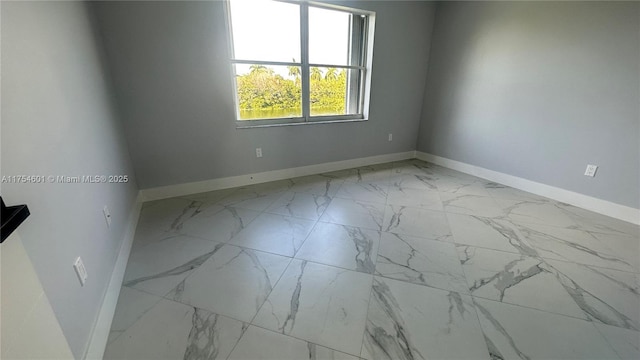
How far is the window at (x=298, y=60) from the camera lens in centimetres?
269

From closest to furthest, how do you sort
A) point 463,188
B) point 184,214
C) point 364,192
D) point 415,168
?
1. point 184,214
2. point 364,192
3. point 463,188
4. point 415,168

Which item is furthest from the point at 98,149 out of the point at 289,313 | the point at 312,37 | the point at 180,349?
the point at 312,37

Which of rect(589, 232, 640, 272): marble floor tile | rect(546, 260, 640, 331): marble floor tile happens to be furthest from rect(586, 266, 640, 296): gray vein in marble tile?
rect(589, 232, 640, 272): marble floor tile

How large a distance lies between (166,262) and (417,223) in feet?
6.57

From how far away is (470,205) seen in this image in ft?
8.56

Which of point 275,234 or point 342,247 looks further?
point 275,234

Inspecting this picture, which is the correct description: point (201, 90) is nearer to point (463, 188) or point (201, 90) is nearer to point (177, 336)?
point (177, 336)

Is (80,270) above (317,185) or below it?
above

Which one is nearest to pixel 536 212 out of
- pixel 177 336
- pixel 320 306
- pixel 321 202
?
pixel 321 202

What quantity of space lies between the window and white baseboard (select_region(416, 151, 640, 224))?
5.37ft

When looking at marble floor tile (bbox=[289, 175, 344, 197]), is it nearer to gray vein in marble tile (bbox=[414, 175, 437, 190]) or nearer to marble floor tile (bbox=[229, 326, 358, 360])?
gray vein in marble tile (bbox=[414, 175, 437, 190])

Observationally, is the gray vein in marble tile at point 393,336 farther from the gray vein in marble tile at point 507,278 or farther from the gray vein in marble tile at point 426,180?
the gray vein in marble tile at point 426,180

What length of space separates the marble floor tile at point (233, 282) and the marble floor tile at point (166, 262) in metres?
0.07

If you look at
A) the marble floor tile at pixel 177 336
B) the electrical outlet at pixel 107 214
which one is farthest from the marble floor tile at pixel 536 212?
the electrical outlet at pixel 107 214
